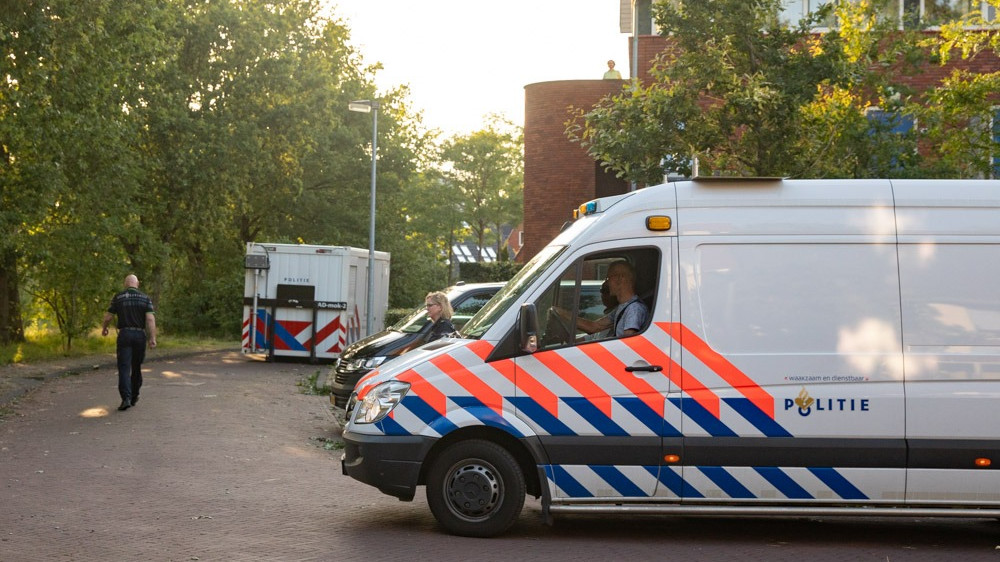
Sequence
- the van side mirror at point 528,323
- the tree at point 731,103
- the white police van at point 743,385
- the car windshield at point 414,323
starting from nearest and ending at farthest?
the van side mirror at point 528,323 → the white police van at point 743,385 → the car windshield at point 414,323 → the tree at point 731,103

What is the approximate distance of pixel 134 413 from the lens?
1580 cm

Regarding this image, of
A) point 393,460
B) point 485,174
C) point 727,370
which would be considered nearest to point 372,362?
point 393,460

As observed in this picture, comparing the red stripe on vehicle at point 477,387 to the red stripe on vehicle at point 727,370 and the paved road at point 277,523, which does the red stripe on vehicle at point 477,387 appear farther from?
the red stripe on vehicle at point 727,370

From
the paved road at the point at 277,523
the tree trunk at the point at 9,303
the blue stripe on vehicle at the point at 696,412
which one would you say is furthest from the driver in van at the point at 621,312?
the tree trunk at the point at 9,303

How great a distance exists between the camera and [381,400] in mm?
8297

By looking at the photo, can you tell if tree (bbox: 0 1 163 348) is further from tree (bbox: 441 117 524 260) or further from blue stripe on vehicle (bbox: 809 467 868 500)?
tree (bbox: 441 117 524 260)

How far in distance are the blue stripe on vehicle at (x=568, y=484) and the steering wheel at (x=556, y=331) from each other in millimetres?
829

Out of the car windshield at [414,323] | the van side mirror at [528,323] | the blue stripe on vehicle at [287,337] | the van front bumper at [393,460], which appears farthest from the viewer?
the blue stripe on vehicle at [287,337]

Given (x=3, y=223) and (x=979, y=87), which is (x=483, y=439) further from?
(x=3, y=223)

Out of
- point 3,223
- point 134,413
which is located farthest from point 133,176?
point 134,413

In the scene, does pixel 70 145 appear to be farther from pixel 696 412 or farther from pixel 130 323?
pixel 696 412

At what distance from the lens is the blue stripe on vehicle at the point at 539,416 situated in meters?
8.11

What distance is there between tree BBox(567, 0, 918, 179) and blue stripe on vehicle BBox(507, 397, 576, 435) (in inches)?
354

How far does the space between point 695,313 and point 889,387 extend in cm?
135
